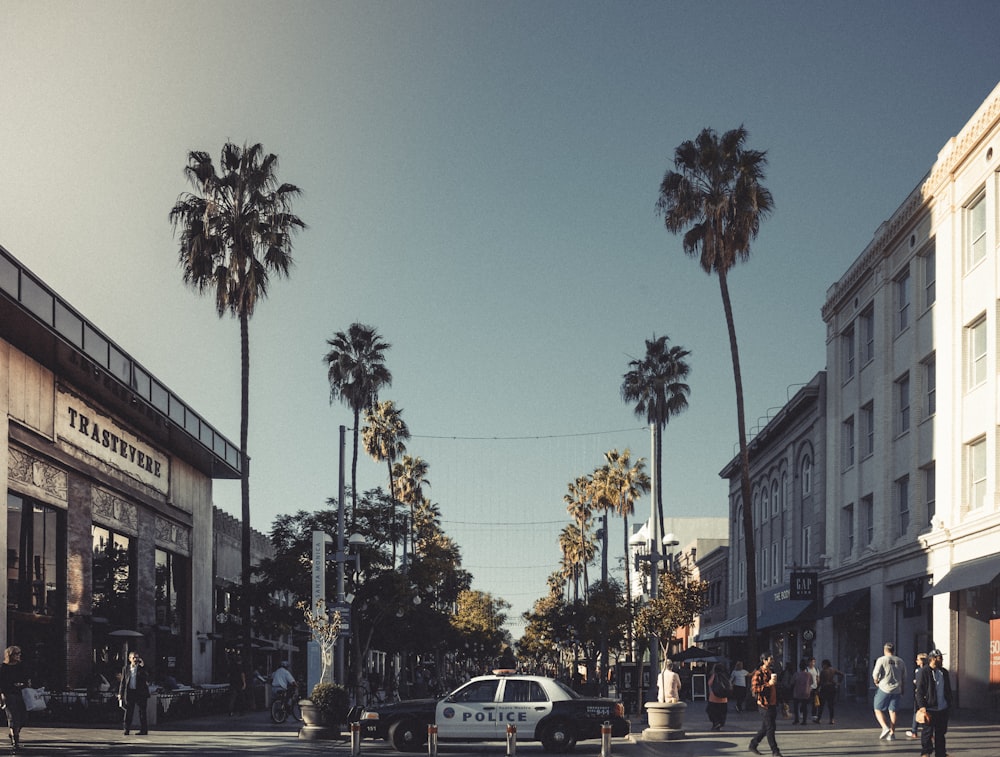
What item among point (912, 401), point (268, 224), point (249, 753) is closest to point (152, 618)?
point (268, 224)

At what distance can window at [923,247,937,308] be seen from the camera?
3775 cm

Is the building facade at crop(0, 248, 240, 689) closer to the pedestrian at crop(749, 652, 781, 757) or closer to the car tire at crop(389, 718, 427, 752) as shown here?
the car tire at crop(389, 718, 427, 752)

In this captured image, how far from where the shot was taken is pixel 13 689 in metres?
21.1

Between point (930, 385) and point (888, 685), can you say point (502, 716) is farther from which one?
point (930, 385)

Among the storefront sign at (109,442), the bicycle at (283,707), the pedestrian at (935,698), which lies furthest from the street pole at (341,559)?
the pedestrian at (935,698)

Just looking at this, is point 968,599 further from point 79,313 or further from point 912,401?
point 79,313

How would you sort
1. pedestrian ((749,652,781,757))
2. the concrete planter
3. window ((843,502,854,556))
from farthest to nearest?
window ((843,502,854,556)), the concrete planter, pedestrian ((749,652,781,757))

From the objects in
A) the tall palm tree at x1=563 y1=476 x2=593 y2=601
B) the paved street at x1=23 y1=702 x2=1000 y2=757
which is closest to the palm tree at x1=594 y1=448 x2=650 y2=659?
the tall palm tree at x1=563 y1=476 x2=593 y2=601

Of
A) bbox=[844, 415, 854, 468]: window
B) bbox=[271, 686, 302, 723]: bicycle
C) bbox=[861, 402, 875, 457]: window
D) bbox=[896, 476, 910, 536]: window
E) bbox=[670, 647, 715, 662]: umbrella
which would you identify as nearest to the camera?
bbox=[271, 686, 302, 723]: bicycle

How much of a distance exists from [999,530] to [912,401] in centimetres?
795

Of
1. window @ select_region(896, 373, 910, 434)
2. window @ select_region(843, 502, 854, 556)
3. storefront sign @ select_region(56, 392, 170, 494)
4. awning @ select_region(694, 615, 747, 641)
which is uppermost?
window @ select_region(896, 373, 910, 434)

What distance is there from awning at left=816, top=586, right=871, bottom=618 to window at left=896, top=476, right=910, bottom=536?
11.1 feet

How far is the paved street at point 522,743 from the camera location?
73.4 feet

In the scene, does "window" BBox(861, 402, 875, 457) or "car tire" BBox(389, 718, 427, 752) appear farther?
"window" BBox(861, 402, 875, 457)
